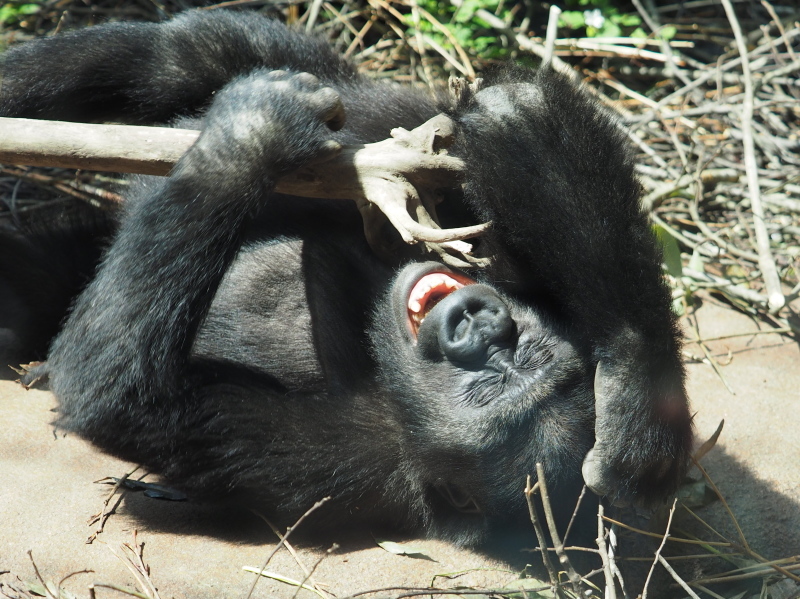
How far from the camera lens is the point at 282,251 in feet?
10.1

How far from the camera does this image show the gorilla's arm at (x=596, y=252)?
2291mm

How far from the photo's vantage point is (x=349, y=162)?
2.52 metres

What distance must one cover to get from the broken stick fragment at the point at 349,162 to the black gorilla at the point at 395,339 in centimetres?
8

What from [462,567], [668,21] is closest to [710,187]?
[668,21]

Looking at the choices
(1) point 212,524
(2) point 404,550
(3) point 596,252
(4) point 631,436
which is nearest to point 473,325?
(3) point 596,252

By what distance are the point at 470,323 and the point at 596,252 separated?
18.9 inches

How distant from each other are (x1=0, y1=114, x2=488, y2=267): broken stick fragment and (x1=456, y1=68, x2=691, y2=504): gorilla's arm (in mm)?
138

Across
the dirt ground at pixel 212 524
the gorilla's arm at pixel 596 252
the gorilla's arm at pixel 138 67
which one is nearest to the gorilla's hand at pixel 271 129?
the gorilla's arm at pixel 596 252

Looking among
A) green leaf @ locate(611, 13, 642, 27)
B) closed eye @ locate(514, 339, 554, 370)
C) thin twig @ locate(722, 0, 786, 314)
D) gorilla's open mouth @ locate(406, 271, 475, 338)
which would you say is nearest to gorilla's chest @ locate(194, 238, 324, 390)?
gorilla's open mouth @ locate(406, 271, 475, 338)

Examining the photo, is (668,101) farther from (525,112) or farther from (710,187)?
(525,112)

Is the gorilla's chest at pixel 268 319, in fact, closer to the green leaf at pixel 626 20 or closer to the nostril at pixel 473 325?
the nostril at pixel 473 325

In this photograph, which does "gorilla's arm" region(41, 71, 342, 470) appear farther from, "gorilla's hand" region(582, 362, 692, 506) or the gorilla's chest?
"gorilla's hand" region(582, 362, 692, 506)

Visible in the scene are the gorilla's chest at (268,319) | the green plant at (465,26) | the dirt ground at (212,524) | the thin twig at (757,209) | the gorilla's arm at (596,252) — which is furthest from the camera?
the green plant at (465,26)

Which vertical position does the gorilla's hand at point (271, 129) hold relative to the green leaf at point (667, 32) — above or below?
above
